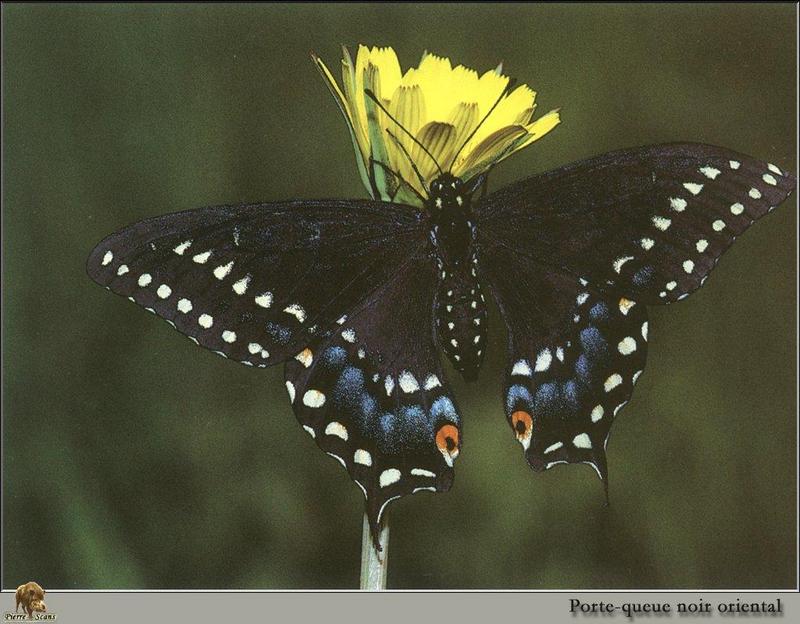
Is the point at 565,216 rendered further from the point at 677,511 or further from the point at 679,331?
the point at 677,511

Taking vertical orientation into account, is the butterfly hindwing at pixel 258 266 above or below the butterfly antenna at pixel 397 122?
below

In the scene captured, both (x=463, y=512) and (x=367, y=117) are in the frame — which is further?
(x=463, y=512)

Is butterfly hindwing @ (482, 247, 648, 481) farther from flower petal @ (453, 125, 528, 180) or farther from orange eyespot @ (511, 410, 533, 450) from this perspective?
flower petal @ (453, 125, 528, 180)

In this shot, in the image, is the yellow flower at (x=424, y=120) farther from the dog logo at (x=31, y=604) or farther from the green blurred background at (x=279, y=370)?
the dog logo at (x=31, y=604)

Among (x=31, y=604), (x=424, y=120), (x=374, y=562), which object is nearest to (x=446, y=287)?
(x=424, y=120)

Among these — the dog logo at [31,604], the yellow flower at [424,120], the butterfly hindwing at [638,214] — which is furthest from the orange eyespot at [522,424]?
the dog logo at [31,604]

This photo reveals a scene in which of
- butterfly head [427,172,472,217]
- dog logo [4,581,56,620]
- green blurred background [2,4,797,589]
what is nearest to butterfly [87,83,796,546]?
butterfly head [427,172,472,217]

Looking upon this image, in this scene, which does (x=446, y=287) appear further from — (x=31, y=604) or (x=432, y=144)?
(x=31, y=604)

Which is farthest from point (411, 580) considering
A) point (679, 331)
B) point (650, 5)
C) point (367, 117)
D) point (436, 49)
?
point (650, 5)
